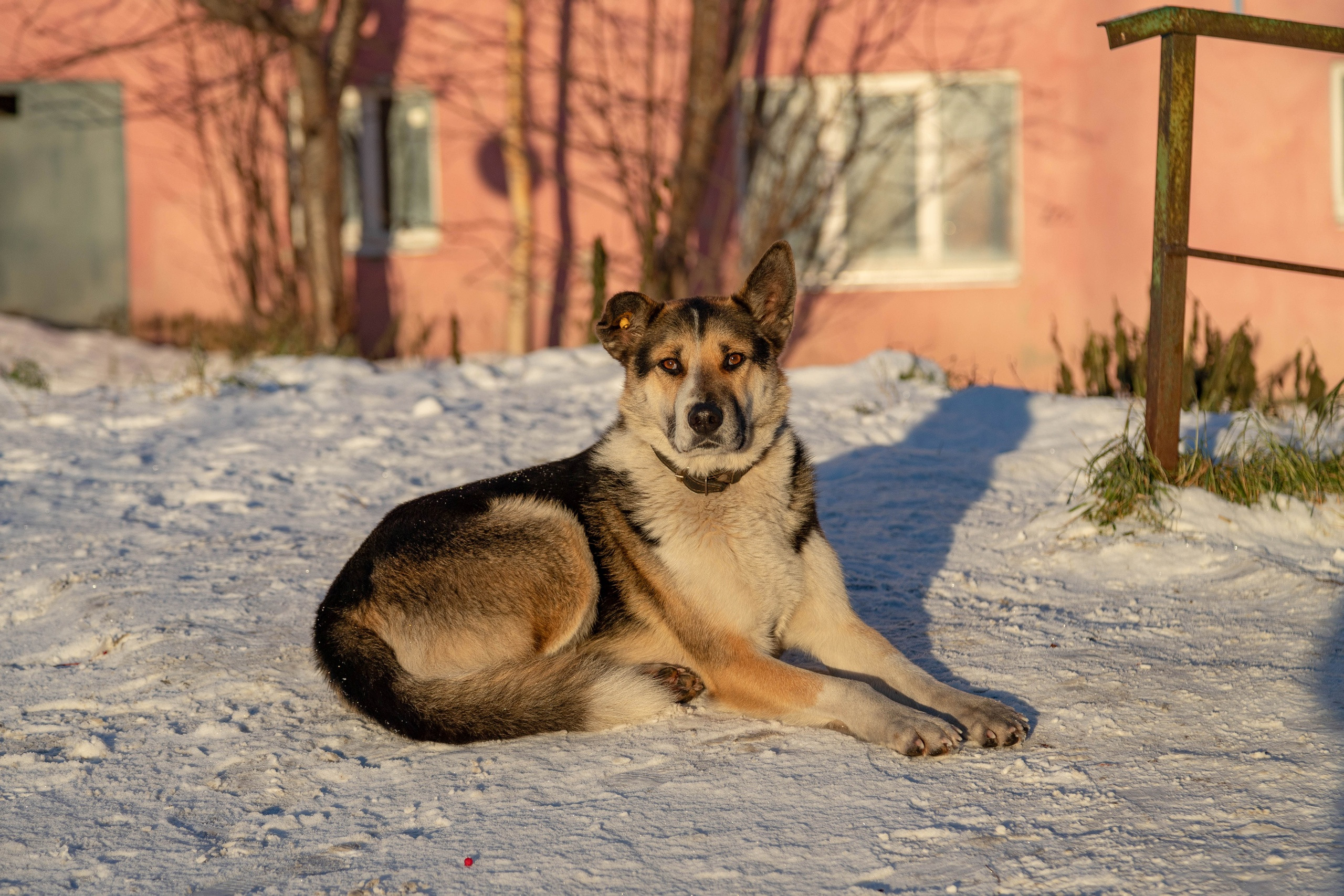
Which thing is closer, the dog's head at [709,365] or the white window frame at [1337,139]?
the dog's head at [709,365]

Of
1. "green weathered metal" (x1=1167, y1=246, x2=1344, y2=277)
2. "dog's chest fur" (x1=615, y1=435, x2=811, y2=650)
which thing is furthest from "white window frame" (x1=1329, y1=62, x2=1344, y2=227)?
"dog's chest fur" (x1=615, y1=435, x2=811, y2=650)

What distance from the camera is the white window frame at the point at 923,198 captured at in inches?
449

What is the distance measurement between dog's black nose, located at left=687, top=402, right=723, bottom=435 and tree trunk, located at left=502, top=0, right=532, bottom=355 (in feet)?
26.8

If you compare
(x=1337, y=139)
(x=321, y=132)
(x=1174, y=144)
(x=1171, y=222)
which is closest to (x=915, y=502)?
(x=1171, y=222)

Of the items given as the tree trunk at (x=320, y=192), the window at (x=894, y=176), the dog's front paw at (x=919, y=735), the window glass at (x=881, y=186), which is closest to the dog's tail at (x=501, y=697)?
the dog's front paw at (x=919, y=735)

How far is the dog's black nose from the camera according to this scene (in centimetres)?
370

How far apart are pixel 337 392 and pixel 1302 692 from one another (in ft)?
19.3

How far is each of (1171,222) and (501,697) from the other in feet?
11.4

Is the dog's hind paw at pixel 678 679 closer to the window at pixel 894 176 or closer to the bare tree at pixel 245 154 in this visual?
the window at pixel 894 176

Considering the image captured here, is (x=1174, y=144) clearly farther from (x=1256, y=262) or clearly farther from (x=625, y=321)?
(x=625, y=321)

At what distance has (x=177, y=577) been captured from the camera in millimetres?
4789

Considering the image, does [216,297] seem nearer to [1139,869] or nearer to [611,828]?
[611,828]

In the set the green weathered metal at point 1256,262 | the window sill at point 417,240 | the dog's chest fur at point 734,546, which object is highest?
the window sill at point 417,240

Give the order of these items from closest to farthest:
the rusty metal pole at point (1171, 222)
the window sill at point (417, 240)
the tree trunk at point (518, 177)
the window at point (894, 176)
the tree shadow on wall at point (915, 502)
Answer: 1. the tree shadow on wall at point (915, 502)
2. the rusty metal pole at point (1171, 222)
3. the tree trunk at point (518, 177)
4. the window at point (894, 176)
5. the window sill at point (417, 240)
